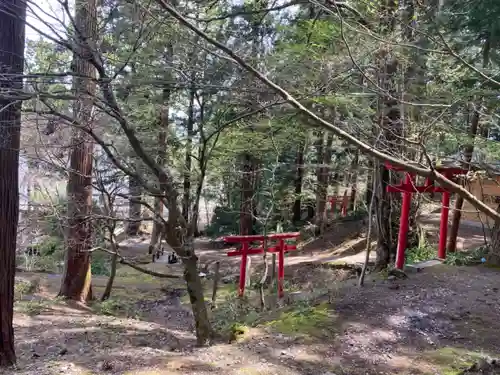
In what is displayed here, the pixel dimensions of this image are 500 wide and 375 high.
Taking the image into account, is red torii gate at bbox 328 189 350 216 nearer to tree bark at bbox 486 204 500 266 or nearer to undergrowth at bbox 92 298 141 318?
tree bark at bbox 486 204 500 266

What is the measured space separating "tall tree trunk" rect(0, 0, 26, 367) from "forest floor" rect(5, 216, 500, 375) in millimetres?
536

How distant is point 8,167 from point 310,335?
145 inches

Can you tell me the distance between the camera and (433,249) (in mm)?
9492

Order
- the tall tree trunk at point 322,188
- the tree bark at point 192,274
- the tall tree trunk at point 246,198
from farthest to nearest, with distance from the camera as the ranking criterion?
the tall tree trunk at point 322,188, the tall tree trunk at point 246,198, the tree bark at point 192,274

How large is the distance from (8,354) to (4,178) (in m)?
1.81

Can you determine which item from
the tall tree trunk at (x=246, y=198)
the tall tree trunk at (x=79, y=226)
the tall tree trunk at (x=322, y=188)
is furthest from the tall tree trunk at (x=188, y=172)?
the tall tree trunk at (x=322, y=188)

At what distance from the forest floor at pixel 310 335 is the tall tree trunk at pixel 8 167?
0.54m

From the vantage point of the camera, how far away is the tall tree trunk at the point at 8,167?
3945 mm

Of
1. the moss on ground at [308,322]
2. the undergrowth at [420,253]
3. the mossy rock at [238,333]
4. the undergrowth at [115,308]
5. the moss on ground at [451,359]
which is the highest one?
the undergrowth at [420,253]

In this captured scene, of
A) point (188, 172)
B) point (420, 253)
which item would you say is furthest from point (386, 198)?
point (188, 172)

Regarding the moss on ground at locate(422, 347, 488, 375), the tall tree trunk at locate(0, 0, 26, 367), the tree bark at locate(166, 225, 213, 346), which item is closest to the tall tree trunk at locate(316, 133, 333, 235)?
the tree bark at locate(166, 225, 213, 346)

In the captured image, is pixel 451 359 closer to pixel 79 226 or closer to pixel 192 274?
pixel 192 274

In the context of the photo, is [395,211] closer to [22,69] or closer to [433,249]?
[433,249]

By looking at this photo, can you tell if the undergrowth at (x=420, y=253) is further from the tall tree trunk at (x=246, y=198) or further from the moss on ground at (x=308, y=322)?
the tall tree trunk at (x=246, y=198)
